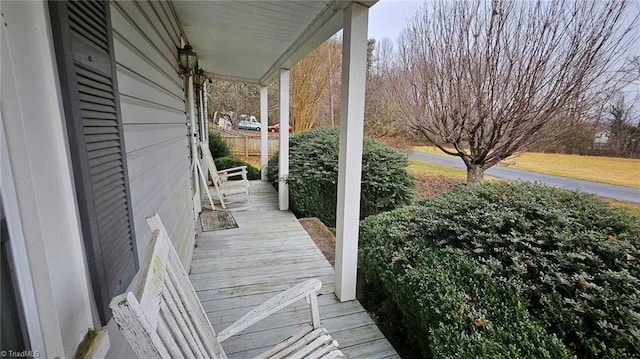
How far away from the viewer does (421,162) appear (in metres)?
7.89

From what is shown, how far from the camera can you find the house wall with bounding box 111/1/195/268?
1.27 m

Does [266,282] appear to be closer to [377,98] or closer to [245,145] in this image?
[377,98]

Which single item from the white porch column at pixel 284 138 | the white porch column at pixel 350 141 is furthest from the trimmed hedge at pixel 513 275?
the white porch column at pixel 284 138

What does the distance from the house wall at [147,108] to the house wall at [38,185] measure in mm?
540

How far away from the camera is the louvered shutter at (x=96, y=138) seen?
0.71 m

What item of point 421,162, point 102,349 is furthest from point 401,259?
point 421,162

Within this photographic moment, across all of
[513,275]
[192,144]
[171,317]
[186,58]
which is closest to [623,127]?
[513,275]

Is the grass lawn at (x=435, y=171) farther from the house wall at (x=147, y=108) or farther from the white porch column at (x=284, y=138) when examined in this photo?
the house wall at (x=147, y=108)

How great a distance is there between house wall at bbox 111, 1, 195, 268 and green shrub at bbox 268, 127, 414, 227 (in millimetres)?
2558

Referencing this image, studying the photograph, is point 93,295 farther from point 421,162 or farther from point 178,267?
point 421,162

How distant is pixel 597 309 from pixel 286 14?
2934 millimetres

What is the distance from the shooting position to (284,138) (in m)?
4.92

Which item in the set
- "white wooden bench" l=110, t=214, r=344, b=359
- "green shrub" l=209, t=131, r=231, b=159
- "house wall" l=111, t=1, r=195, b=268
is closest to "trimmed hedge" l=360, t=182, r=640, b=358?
"white wooden bench" l=110, t=214, r=344, b=359

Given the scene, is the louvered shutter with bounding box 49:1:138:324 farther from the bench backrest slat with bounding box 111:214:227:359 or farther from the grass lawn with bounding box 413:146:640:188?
the grass lawn with bounding box 413:146:640:188
